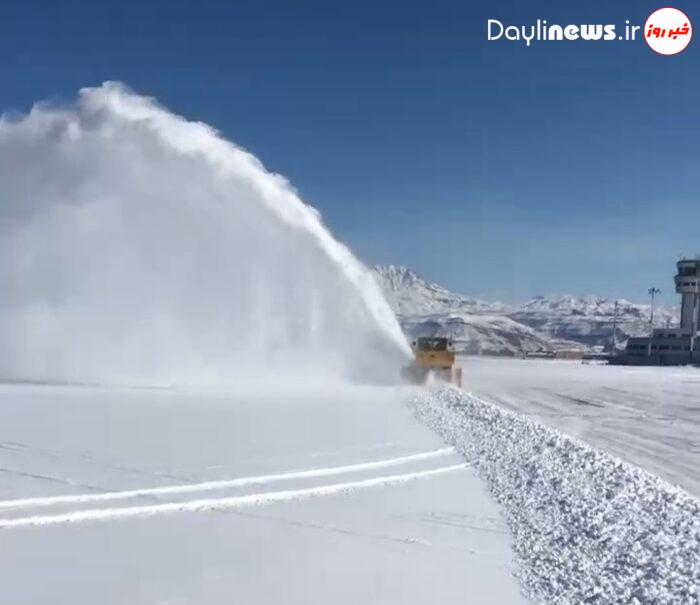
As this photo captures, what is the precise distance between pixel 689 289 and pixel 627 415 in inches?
3683

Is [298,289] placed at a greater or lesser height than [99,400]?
greater

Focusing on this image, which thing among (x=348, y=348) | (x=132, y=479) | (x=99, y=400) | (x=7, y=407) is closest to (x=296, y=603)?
(x=132, y=479)

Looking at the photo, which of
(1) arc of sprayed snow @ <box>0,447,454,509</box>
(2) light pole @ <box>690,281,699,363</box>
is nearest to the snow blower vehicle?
(1) arc of sprayed snow @ <box>0,447,454,509</box>

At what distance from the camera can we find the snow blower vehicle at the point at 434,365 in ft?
99.0

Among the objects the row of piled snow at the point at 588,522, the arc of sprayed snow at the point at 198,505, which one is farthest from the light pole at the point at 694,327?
the arc of sprayed snow at the point at 198,505

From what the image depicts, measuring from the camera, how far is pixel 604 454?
1305 cm

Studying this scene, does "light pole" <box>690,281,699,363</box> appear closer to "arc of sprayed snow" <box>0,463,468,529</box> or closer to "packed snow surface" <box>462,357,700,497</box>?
"packed snow surface" <box>462,357,700,497</box>

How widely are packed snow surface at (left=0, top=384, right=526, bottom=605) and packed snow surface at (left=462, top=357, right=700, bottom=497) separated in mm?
3729

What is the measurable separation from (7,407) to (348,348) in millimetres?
16702

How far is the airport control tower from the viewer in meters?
106

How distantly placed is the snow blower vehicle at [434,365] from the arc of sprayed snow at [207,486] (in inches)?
698

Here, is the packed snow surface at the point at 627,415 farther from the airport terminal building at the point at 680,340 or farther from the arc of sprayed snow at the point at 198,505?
the airport terminal building at the point at 680,340

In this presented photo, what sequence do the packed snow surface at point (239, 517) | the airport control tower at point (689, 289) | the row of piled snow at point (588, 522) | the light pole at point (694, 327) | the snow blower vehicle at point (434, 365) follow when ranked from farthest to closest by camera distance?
the airport control tower at point (689, 289), the light pole at point (694, 327), the snow blower vehicle at point (434, 365), the row of piled snow at point (588, 522), the packed snow surface at point (239, 517)

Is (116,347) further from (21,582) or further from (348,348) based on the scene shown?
(21,582)
